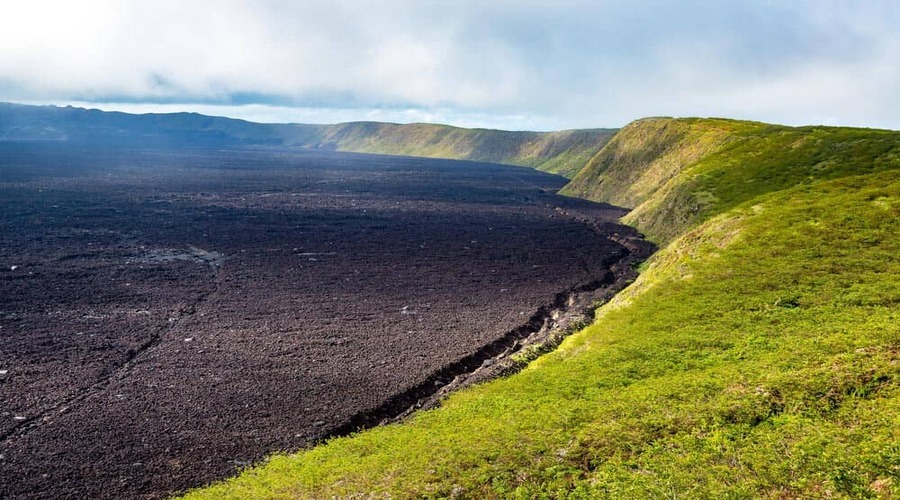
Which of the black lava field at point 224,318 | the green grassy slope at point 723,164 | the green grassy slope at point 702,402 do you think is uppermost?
the green grassy slope at point 723,164

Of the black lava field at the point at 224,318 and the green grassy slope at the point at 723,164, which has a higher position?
the green grassy slope at the point at 723,164

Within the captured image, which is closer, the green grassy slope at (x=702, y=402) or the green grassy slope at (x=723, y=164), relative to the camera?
the green grassy slope at (x=702, y=402)

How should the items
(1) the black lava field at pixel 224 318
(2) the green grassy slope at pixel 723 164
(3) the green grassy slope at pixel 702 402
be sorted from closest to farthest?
(3) the green grassy slope at pixel 702 402 < (1) the black lava field at pixel 224 318 < (2) the green grassy slope at pixel 723 164

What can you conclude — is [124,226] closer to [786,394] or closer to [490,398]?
[490,398]

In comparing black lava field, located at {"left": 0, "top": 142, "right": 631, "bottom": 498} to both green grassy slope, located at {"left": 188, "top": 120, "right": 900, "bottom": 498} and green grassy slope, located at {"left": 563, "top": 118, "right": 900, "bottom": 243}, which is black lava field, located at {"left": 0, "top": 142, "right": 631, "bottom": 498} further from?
green grassy slope, located at {"left": 563, "top": 118, "right": 900, "bottom": 243}

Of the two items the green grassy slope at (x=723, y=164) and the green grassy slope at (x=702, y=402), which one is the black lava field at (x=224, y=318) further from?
the green grassy slope at (x=723, y=164)

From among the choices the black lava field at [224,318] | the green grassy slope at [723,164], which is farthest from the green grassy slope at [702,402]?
the green grassy slope at [723,164]

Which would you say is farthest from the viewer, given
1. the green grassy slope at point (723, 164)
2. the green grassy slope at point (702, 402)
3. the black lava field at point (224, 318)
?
the green grassy slope at point (723, 164)
